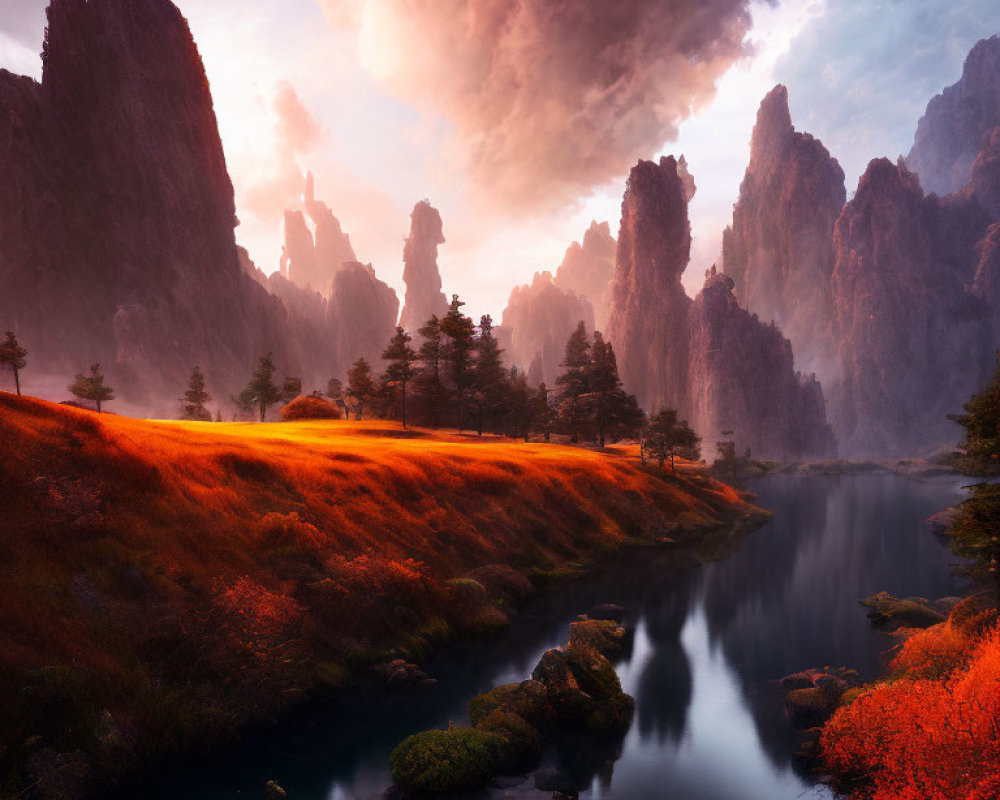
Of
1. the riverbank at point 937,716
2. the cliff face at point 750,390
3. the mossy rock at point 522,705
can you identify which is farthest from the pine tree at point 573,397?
the cliff face at point 750,390

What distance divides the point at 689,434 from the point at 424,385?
1464 inches

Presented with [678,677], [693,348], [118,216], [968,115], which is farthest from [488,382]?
[968,115]

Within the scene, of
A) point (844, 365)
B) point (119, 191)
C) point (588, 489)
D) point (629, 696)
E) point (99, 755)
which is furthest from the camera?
point (844, 365)

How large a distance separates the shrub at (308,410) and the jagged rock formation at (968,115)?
200246 mm

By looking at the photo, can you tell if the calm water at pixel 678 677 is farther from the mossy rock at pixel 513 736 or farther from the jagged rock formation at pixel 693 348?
the jagged rock formation at pixel 693 348

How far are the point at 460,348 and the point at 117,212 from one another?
383 ft

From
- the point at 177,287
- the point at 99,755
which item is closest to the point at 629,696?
the point at 99,755

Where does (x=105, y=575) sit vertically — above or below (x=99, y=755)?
above

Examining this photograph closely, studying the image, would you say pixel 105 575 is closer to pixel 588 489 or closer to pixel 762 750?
pixel 762 750

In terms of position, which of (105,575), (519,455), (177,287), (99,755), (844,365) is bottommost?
(99,755)

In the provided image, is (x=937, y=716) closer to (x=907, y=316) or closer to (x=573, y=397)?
(x=573, y=397)

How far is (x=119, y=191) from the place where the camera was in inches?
5285

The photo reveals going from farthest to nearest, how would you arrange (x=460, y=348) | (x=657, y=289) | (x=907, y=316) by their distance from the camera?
(x=657, y=289), (x=907, y=316), (x=460, y=348)

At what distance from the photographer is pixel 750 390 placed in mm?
147250
